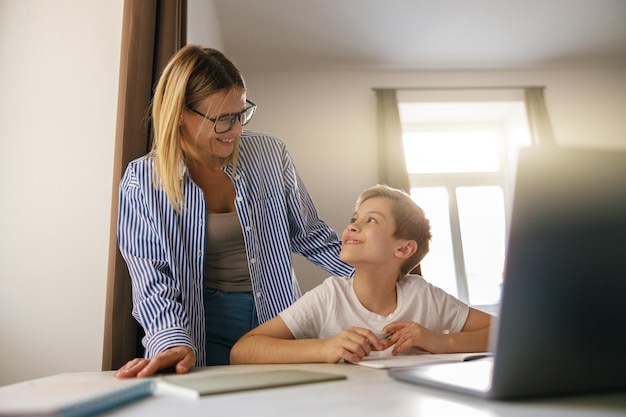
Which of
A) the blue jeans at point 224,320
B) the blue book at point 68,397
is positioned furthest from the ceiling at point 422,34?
the blue book at point 68,397

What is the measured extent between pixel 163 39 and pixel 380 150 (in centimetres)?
305

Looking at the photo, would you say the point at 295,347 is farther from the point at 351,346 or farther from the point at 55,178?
the point at 55,178

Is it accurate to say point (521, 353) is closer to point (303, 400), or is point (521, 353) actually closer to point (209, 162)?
point (303, 400)

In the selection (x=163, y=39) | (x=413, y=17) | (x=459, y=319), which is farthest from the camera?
(x=413, y=17)

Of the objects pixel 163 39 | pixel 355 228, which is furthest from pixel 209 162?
pixel 163 39

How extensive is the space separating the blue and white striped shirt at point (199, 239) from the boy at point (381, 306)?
158mm

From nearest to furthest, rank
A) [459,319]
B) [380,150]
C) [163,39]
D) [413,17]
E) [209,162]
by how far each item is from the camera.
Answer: [459,319] → [209,162] → [163,39] → [413,17] → [380,150]

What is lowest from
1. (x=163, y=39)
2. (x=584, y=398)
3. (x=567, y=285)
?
(x=584, y=398)

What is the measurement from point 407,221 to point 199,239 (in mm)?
593

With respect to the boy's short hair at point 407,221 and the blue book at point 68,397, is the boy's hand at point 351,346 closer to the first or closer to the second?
the blue book at point 68,397

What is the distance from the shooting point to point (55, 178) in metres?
1.89

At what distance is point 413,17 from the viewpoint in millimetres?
4223

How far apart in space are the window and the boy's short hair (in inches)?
143

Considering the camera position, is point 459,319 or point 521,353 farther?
point 459,319
